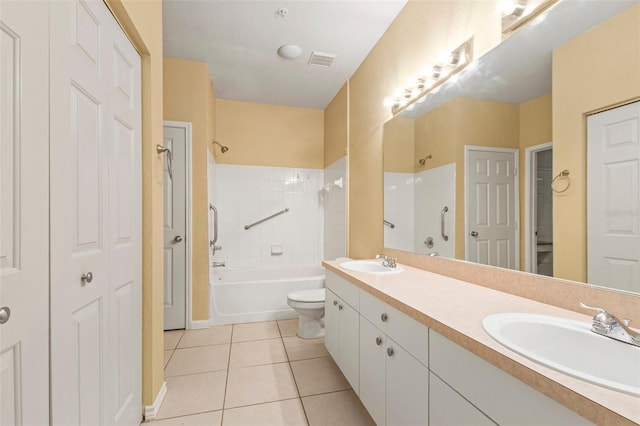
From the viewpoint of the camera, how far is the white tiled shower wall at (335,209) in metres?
3.24

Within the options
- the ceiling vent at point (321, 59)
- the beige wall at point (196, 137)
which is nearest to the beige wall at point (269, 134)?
the beige wall at point (196, 137)

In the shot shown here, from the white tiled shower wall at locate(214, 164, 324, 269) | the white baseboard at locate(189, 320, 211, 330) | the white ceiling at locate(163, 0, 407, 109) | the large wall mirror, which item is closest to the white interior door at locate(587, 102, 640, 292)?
the large wall mirror

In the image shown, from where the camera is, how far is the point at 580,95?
1.01 meters

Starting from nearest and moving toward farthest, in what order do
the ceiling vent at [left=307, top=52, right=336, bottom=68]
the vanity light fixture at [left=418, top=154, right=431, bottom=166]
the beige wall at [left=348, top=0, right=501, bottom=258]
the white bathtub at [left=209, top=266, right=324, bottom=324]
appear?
1. the beige wall at [left=348, top=0, right=501, bottom=258]
2. the vanity light fixture at [left=418, top=154, right=431, bottom=166]
3. the ceiling vent at [left=307, top=52, right=336, bottom=68]
4. the white bathtub at [left=209, top=266, right=324, bottom=324]

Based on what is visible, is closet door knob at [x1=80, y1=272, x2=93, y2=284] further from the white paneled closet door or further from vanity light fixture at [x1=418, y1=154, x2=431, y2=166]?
vanity light fixture at [x1=418, y1=154, x2=431, y2=166]

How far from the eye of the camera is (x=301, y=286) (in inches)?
127

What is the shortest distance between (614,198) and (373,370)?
1192 mm

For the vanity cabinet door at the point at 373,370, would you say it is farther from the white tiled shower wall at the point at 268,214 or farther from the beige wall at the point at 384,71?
the white tiled shower wall at the point at 268,214

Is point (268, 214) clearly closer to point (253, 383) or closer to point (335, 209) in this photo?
point (335, 209)

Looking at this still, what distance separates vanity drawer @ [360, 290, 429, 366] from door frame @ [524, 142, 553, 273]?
1.90 ft

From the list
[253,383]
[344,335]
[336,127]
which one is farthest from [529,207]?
[336,127]

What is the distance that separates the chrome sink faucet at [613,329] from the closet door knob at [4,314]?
153 centimetres

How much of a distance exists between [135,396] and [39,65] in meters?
1.55

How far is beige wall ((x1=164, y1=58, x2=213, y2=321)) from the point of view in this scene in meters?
2.80
